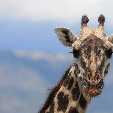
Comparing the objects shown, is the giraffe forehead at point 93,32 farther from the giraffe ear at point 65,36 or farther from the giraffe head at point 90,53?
the giraffe ear at point 65,36

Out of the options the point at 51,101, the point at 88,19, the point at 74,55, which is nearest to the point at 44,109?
the point at 51,101

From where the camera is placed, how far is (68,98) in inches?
1024

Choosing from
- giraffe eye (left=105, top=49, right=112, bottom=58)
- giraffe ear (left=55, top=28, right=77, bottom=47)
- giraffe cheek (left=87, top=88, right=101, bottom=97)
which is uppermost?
giraffe ear (left=55, top=28, right=77, bottom=47)

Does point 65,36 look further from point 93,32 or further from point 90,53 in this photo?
point 90,53

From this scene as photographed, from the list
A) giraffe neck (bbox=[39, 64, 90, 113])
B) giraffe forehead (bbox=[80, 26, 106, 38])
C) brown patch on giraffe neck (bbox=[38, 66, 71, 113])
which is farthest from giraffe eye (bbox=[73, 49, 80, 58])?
brown patch on giraffe neck (bbox=[38, 66, 71, 113])

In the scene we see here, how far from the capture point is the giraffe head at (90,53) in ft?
79.4

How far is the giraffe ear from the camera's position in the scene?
2678 centimetres

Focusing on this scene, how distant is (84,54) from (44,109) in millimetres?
2838

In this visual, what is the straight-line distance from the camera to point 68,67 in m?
26.8

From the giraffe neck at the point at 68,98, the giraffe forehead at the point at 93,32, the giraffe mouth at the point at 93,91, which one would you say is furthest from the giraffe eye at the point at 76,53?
the giraffe mouth at the point at 93,91

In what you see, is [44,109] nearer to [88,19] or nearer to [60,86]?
[60,86]

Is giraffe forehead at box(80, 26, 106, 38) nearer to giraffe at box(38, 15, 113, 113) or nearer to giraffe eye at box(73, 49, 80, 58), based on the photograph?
giraffe at box(38, 15, 113, 113)

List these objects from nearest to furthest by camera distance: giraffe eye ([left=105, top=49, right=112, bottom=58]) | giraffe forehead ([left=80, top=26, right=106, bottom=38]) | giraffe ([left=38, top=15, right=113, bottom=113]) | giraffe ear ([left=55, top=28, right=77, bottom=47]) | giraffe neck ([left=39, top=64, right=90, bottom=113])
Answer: giraffe ([left=38, top=15, right=113, bottom=113]) → giraffe eye ([left=105, top=49, right=112, bottom=58]) → giraffe neck ([left=39, top=64, right=90, bottom=113]) → giraffe forehead ([left=80, top=26, right=106, bottom=38]) → giraffe ear ([left=55, top=28, right=77, bottom=47])

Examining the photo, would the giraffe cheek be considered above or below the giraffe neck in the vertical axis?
above
